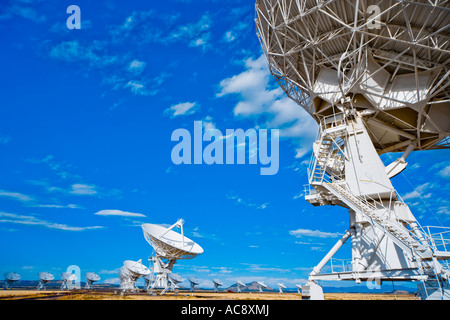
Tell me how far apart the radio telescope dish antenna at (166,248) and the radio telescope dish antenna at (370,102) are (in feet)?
58.9

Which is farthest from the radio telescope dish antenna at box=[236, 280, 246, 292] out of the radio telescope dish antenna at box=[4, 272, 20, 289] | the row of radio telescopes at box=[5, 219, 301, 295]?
the radio telescope dish antenna at box=[4, 272, 20, 289]

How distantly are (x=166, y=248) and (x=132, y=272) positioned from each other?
15.3 metres

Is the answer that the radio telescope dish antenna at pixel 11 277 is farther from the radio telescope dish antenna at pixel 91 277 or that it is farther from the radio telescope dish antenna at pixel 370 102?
the radio telescope dish antenna at pixel 370 102

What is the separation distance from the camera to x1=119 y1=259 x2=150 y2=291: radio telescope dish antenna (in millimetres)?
41550

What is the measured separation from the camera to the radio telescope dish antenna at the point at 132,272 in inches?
1636

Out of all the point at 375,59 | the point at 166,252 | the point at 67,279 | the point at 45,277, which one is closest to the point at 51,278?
the point at 45,277

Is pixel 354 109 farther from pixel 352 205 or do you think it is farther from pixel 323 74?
pixel 352 205

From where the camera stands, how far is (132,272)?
139ft

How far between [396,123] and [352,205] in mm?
7116

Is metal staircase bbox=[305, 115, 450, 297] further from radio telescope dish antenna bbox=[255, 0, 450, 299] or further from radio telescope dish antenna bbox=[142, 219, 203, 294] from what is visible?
radio telescope dish antenna bbox=[142, 219, 203, 294]

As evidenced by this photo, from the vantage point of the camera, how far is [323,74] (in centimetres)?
1867

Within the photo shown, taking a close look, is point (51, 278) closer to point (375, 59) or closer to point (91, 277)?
point (91, 277)

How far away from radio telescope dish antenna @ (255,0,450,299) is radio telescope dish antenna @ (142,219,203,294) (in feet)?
58.9
